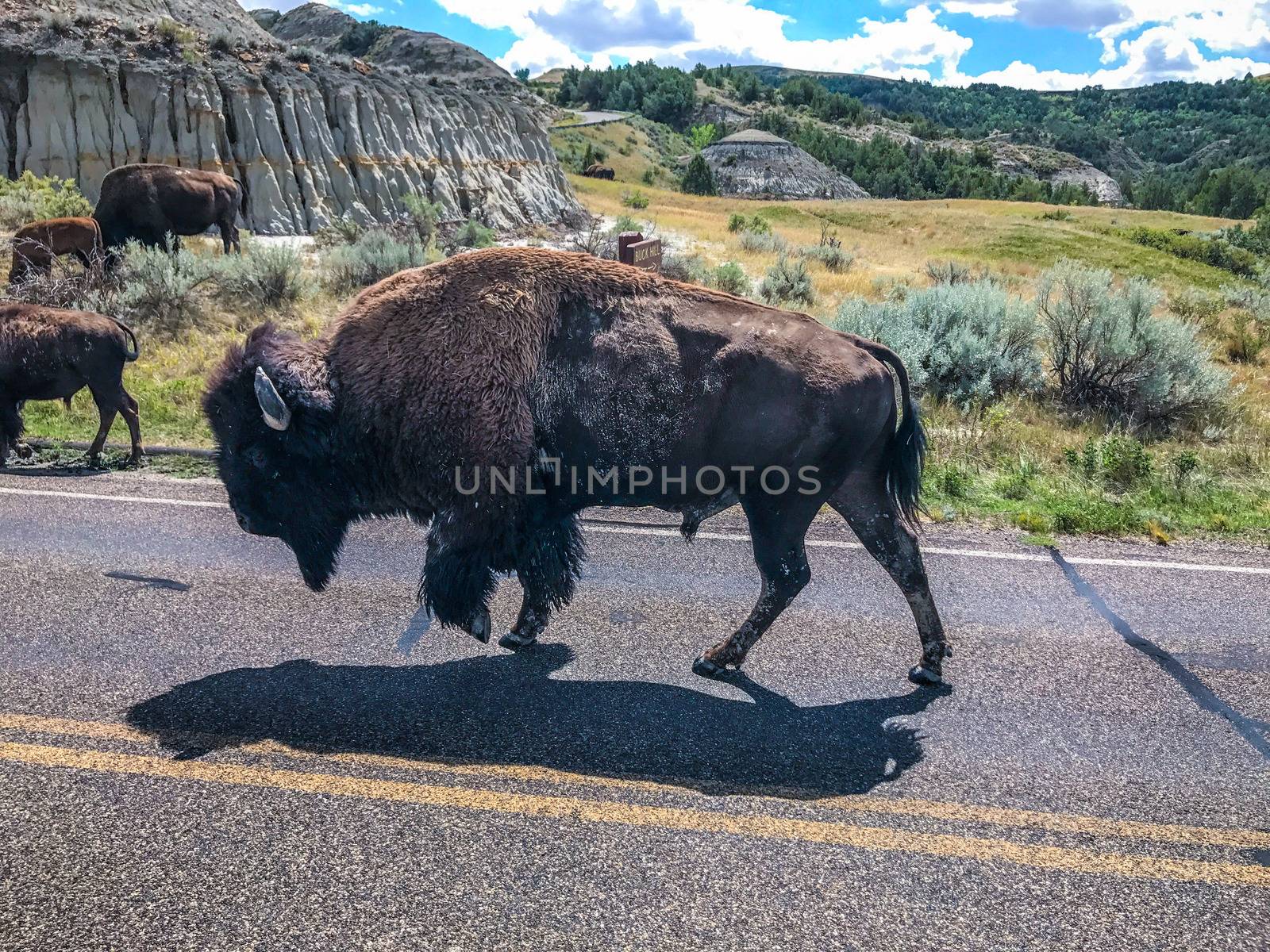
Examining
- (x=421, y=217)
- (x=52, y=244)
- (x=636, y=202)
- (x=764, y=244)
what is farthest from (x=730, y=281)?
(x=636, y=202)

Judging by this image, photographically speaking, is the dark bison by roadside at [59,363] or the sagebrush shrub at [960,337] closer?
the dark bison by roadside at [59,363]

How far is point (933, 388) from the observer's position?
37.7 feet

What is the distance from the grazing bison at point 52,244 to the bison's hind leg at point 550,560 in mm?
12099

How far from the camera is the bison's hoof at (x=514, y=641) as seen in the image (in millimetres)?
4871

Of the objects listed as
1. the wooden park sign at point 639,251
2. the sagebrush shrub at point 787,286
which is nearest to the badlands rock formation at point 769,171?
the sagebrush shrub at point 787,286

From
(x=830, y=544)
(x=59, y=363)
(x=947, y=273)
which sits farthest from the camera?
(x=947, y=273)

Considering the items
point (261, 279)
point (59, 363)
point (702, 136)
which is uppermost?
point (702, 136)

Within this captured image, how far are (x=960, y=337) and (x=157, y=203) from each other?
556 inches

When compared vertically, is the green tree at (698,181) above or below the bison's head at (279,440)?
above

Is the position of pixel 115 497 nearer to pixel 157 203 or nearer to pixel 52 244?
pixel 52 244

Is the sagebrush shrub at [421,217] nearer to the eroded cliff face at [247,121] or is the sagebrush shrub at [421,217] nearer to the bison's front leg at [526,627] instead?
the eroded cliff face at [247,121]

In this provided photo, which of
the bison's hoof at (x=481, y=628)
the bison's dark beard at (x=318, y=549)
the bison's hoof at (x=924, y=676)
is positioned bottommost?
the bison's hoof at (x=924, y=676)

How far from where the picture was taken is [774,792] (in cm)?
371

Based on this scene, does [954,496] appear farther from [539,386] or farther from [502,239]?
[502,239]
